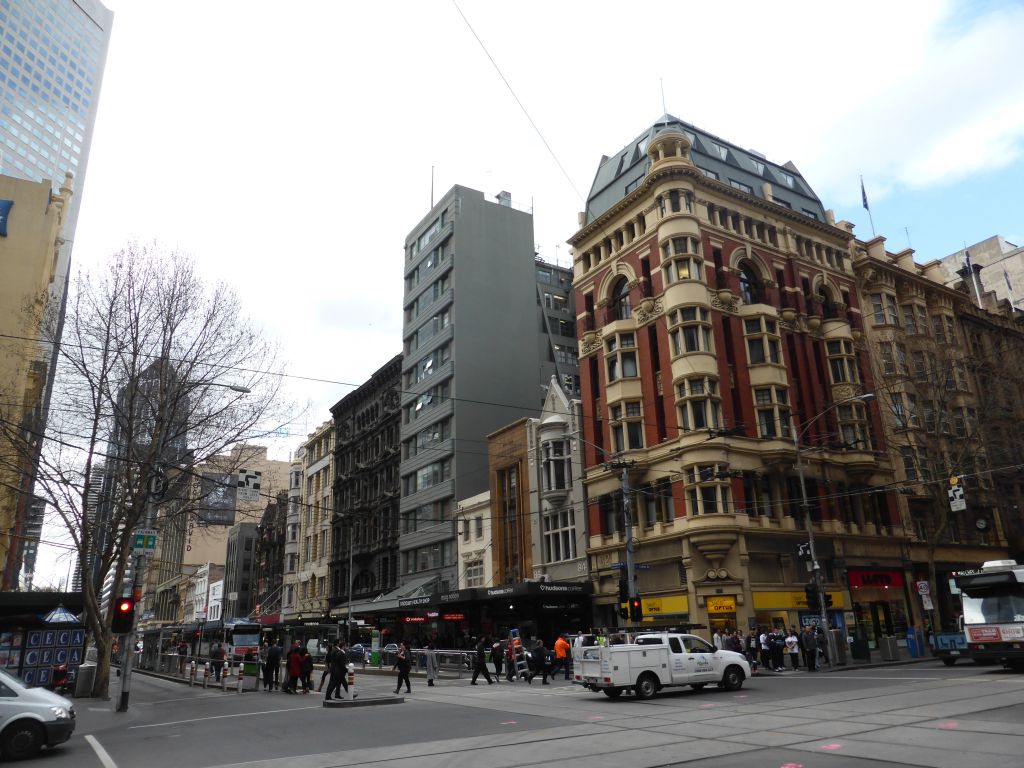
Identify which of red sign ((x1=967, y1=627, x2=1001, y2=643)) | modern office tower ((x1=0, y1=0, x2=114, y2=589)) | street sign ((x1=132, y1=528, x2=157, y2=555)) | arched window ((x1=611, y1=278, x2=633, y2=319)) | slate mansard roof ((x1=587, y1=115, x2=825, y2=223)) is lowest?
red sign ((x1=967, y1=627, x2=1001, y2=643))

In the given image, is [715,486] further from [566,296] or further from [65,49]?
[65,49]

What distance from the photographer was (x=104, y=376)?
25250 millimetres

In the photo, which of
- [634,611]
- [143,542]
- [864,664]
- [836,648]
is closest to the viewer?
[143,542]

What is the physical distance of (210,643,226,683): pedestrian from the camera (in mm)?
31078

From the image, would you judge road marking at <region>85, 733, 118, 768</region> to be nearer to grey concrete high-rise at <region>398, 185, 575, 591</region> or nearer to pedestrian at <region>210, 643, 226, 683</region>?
pedestrian at <region>210, 643, 226, 683</region>

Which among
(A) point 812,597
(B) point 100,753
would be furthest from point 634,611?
(B) point 100,753

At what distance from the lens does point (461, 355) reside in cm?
5597

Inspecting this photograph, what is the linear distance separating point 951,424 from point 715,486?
2093cm

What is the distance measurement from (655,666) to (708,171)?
33344 mm

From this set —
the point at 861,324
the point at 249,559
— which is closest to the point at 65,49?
the point at 249,559

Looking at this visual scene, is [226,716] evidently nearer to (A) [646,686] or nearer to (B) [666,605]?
(A) [646,686]

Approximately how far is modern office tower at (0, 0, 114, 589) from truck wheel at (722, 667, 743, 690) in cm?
12254

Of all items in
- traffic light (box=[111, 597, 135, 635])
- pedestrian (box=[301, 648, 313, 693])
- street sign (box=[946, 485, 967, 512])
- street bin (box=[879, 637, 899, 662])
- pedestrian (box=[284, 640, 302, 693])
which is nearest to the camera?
traffic light (box=[111, 597, 135, 635])

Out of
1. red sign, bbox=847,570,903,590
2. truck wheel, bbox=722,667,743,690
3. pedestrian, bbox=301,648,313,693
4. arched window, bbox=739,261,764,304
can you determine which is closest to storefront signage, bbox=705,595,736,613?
red sign, bbox=847,570,903,590
